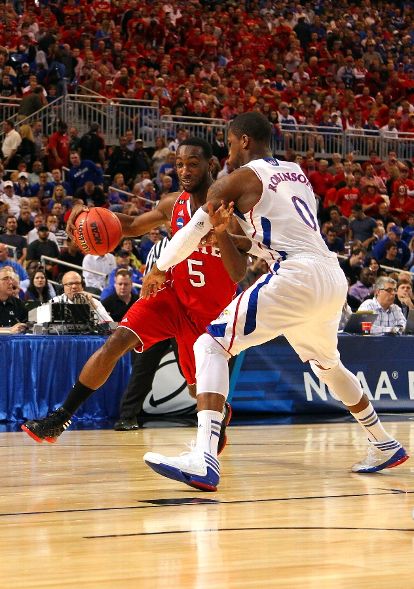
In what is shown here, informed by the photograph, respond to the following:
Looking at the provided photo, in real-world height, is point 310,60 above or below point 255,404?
above

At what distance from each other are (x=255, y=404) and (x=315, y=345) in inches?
207

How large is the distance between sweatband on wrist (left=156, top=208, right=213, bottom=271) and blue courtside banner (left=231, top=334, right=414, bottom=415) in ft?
17.0

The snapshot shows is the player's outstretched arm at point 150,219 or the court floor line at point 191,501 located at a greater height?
the player's outstretched arm at point 150,219

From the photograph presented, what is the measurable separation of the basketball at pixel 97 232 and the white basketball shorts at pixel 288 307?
126cm

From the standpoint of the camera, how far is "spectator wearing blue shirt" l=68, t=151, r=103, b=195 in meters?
17.0

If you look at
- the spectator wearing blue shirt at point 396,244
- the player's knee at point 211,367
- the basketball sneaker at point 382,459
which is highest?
the player's knee at point 211,367

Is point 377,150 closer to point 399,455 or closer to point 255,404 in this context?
point 255,404

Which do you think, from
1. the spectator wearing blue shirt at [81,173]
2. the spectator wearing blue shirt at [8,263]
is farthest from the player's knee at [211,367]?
the spectator wearing blue shirt at [81,173]

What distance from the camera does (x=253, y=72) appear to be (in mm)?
23422

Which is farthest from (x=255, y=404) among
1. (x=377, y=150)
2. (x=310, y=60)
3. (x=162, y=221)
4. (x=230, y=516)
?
(x=310, y=60)

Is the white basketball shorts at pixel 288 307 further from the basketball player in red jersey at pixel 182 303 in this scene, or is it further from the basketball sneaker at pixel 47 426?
the basketball sneaker at pixel 47 426

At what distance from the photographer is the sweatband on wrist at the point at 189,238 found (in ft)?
17.9

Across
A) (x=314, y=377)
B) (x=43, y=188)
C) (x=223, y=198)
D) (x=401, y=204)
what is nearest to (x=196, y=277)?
(x=223, y=198)

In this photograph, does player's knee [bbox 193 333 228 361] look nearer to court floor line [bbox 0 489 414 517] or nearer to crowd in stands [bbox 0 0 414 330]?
court floor line [bbox 0 489 414 517]
